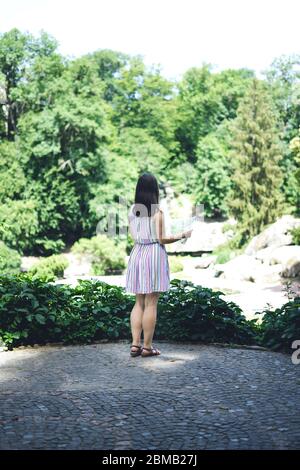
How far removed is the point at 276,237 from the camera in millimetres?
28562

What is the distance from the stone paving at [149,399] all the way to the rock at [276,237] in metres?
22.1

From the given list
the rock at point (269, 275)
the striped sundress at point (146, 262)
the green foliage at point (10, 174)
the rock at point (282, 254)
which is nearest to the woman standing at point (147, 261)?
the striped sundress at point (146, 262)

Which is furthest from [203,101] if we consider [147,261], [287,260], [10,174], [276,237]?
[147,261]

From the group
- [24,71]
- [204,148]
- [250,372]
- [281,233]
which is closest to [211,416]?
[250,372]

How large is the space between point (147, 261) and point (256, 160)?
32070 mm

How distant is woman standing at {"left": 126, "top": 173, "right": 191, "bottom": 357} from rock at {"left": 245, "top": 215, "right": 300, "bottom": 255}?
22.2 metres

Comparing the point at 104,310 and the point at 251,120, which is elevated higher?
the point at 251,120

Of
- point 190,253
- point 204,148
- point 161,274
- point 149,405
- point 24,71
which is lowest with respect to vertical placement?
point 190,253

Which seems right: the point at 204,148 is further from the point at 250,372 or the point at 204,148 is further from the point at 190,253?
the point at 250,372

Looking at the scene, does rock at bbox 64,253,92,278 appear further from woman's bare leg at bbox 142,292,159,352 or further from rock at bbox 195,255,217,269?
woman's bare leg at bbox 142,292,159,352

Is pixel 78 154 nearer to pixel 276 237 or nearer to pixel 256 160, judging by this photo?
pixel 256 160

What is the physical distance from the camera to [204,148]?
44906 millimetres

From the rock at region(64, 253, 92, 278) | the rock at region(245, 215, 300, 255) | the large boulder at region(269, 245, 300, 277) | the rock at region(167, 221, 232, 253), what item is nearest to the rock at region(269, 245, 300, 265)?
the large boulder at region(269, 245, 300, 277)
